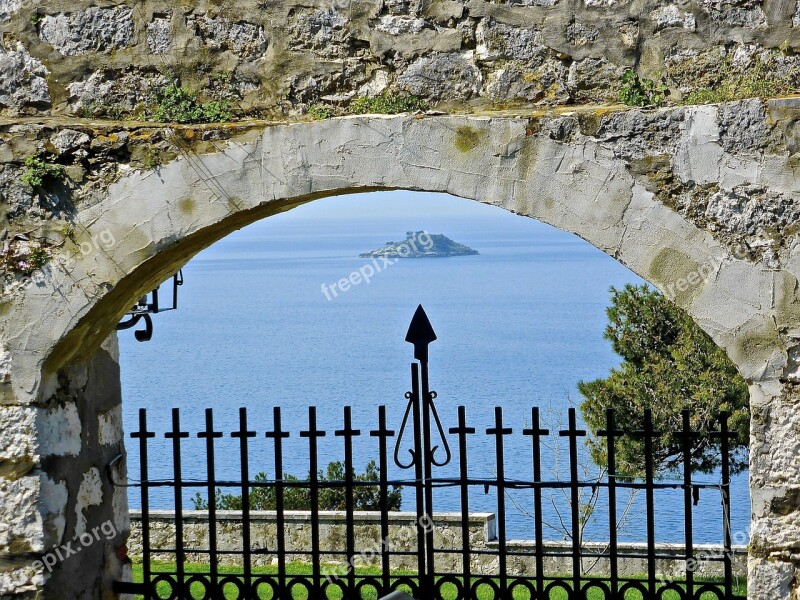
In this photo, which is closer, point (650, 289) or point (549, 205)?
point (549, 205)

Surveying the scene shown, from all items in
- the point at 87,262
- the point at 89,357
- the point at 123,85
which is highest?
the point at 123,85

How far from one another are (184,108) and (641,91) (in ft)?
4.96

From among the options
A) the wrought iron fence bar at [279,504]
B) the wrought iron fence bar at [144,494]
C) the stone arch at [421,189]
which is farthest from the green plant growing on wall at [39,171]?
the wrought iron fence bar at [279,504]

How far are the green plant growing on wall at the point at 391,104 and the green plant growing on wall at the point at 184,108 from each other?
48 centimetres

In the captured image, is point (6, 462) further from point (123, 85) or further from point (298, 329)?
point (298, 329)

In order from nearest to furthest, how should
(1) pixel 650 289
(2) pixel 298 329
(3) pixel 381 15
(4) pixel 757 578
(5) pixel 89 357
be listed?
(4) pixel 757 578, (3) pixel 381 15, (5) pixel 89 357, (1) pixel 650 289, (2) pixel 298 329

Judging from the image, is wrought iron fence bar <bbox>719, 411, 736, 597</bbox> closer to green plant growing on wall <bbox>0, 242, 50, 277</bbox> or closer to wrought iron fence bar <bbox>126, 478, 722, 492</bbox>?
wrought iron fence bar <bbox>126, 478, 722, 492</bbox>

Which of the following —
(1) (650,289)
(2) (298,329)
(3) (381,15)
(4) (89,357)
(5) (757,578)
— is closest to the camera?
(5) (757,578)

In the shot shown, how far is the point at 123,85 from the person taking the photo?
346 centimetres

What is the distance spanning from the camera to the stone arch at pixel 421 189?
9.91 ft

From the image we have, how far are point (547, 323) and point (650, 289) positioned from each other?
693 inches

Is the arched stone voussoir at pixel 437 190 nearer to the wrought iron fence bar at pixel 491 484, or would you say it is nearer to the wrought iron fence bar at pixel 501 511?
the wrought iron fence bar at pixel 491 484

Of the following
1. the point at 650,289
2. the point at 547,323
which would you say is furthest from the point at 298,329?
the point at 650,289

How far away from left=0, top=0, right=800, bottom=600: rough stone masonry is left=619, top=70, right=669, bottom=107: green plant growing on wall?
0.04 metres
